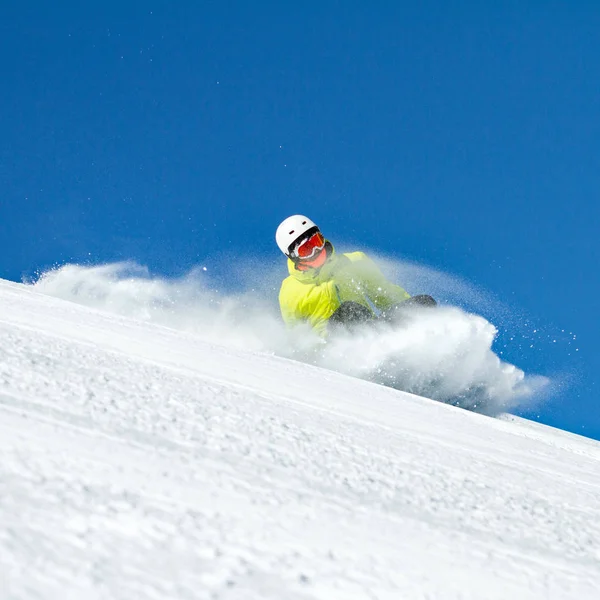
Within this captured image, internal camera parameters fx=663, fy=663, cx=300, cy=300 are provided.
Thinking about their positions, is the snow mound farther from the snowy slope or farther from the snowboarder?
the snowy slope

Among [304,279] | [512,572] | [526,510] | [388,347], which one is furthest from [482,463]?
[304,279]

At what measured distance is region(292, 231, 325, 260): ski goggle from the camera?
6.02 metres

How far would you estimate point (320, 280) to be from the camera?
235 inches

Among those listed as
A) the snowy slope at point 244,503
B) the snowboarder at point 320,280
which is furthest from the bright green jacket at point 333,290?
the snowy slope at point 244,503

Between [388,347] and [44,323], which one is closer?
[44,323]

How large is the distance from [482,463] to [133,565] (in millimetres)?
1134

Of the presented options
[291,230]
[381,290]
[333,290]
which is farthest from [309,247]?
[381,290]

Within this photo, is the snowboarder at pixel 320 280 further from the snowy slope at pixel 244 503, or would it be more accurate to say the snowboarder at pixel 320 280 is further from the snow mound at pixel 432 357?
the snowy slope at pixel 244 503

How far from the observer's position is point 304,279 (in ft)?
19.7

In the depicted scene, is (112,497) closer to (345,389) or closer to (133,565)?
(133,565)

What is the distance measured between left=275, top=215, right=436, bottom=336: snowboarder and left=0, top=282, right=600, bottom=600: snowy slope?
411 cm

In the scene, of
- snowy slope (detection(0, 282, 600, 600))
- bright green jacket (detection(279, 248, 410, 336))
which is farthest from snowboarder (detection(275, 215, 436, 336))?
snowy slope (detection(0, 282, 600, 600))

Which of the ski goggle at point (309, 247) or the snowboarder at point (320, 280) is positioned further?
the ski goggle at point (309, 247)

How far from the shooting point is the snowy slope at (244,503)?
0.58m
